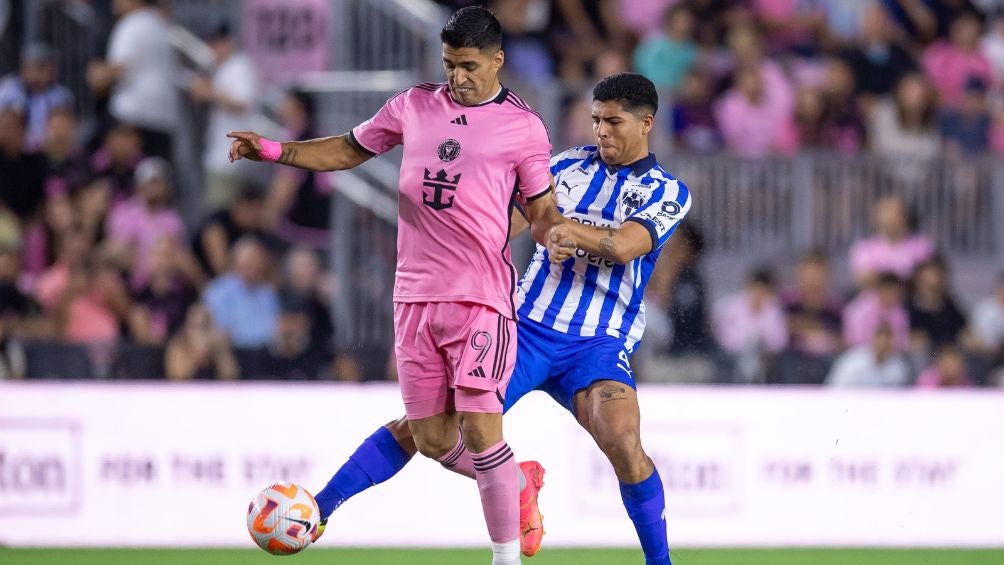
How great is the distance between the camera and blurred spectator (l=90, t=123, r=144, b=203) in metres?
10.5

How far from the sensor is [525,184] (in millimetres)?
5734

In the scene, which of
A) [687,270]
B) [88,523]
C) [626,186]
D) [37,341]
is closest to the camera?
[626,186]

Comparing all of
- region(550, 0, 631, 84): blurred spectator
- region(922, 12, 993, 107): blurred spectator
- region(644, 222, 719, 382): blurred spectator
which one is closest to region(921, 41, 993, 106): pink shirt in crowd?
region(922, 12, 993, 107): blurred spectator

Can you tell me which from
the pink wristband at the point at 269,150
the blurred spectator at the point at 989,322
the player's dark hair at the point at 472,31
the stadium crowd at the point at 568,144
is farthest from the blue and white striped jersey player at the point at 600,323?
the blurred spectator at the point at 989,322

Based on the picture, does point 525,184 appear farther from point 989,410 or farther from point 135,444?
point 989,410

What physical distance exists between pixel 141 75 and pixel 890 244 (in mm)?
5393

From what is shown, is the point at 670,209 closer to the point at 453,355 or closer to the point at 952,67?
the point at 453,355

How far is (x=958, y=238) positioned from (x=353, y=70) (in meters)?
4.34

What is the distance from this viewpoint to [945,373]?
9516 millimetres

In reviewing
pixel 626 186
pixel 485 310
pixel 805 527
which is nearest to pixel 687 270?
pixel 805 527

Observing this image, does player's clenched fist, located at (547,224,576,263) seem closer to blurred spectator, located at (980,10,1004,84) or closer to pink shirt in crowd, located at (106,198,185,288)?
pink shirt in crowd, located at (106,198,185,288)

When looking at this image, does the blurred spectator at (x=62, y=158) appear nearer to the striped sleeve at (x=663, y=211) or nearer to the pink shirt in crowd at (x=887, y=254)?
the pink shirt in crowd at (x=887, y=254)

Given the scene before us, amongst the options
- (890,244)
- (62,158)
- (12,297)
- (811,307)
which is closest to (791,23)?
(890,244)

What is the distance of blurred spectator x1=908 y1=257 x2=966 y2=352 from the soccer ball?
5314 millimetres
